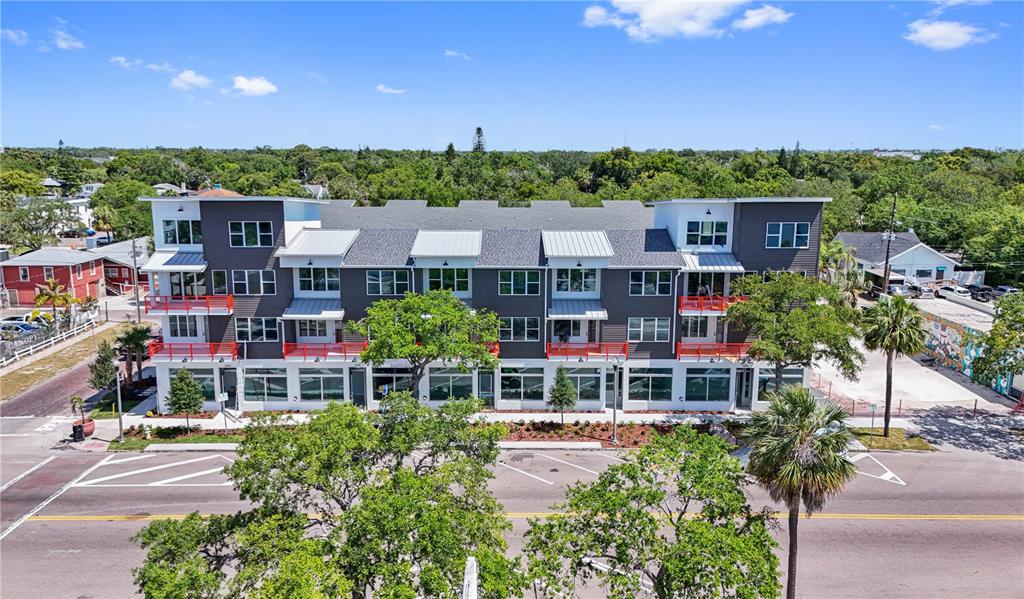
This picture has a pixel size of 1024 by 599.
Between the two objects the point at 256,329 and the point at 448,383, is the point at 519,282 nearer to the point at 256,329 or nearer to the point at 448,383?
the point at 448,383

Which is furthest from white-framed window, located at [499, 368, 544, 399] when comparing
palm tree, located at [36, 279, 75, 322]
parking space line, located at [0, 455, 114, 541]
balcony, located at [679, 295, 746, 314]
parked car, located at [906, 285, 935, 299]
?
parked car, located at [906, 285, 935, 299]

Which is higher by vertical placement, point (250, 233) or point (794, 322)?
point (250, 233)

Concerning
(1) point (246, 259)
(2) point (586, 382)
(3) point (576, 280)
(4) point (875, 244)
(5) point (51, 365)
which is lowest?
(5) point (51, 365)

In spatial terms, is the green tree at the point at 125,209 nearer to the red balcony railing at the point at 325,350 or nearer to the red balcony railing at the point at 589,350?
the red balcony railing at the point at 325,350

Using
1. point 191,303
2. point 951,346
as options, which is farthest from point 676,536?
point 951,346

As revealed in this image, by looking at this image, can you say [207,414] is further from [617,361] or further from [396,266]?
[617,361]

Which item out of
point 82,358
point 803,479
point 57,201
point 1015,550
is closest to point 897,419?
point 1015,550
